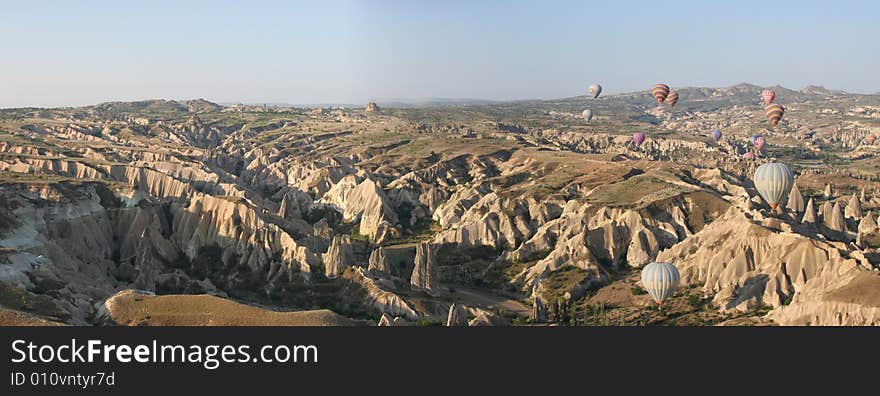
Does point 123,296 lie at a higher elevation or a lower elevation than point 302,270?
higher

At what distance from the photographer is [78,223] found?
5300 centimetres

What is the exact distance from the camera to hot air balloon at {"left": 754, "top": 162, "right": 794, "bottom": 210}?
196 feet

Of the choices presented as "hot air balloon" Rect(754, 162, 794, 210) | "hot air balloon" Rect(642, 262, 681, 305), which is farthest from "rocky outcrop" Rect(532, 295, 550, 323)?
Result: "hot air balloon" Rect(754, 162, 794, 210)

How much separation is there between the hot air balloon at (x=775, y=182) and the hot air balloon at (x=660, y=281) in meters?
22.3

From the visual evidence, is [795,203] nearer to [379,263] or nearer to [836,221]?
[836,221]

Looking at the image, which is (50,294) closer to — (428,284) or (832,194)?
(428,284)

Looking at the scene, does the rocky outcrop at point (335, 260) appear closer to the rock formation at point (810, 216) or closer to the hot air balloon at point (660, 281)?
the hot air balloon at point (660, 281)

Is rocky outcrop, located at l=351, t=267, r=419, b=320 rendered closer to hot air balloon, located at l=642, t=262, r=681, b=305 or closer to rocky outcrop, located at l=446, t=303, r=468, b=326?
rocky outcrop, located at l=446, t=303, r=468, b=326

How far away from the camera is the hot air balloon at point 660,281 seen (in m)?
43.2

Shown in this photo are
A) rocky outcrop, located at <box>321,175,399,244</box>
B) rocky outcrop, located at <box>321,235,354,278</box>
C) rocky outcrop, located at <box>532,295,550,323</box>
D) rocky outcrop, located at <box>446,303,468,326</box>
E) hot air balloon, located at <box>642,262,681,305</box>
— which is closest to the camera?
rocky outcrop, located at <box>446,303,468,326</box>

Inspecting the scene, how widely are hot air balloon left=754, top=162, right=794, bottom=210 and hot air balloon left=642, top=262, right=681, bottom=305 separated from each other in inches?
876

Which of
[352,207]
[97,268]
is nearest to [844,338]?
[97,268]

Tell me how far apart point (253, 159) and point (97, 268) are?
76429 millimetres

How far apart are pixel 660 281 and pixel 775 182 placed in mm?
23978
